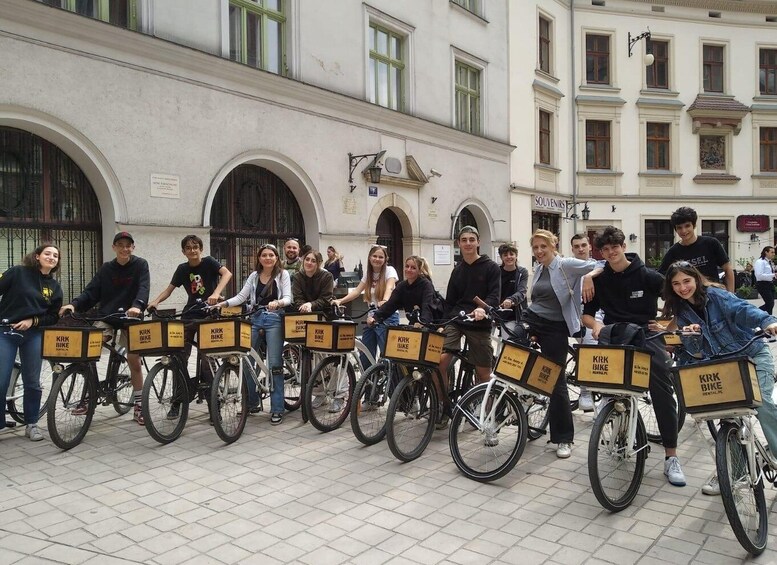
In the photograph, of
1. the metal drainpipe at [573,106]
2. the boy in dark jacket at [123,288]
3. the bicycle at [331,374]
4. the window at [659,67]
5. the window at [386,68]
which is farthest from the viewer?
the window at [659,67]

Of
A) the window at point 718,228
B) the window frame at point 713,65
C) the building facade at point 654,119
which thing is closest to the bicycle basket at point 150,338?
the building facade at point 654,119

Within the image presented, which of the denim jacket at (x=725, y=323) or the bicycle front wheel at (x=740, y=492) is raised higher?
the denim jacket at (x=725, y=323)

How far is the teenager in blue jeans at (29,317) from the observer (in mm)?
5461

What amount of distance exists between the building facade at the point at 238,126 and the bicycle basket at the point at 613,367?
A: 8.32 meters

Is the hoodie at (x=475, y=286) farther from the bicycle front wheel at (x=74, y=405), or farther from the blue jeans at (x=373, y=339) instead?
the bicycle front wheel at (x=74, y=405)

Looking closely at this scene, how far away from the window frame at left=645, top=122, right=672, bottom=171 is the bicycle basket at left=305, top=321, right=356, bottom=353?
22719 mm

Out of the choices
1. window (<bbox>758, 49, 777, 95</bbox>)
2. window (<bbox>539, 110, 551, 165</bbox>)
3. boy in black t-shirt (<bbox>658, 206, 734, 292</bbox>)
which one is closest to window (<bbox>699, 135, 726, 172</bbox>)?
window (<bbox>758, 49, 777, 95</bbox>)

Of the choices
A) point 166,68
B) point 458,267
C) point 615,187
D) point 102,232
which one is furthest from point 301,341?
point 615,187

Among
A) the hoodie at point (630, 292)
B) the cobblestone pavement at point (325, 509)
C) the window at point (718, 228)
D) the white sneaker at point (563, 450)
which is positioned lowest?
the cobblestone pavement at point (325, 509)

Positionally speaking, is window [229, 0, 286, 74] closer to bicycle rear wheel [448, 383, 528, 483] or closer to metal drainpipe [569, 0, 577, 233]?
bicycle rear wheel [448, 383, 528, 483]

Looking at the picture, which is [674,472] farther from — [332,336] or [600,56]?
[600,56]

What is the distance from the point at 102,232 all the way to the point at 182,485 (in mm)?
7152

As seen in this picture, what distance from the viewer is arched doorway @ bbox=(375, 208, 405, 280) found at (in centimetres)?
1669

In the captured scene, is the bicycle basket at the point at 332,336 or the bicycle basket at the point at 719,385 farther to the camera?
the bicycle basket at the point at 332,336
